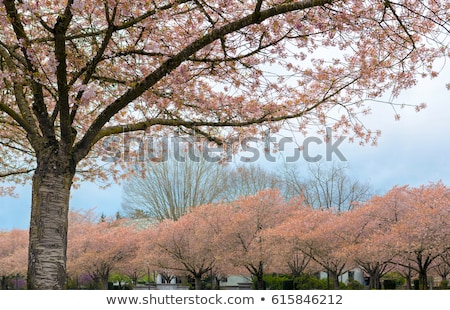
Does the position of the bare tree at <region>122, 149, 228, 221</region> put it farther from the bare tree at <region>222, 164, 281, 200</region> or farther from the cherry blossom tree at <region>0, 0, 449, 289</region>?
the cherry blossom tree at <region>0, 0, 449, 289</region>

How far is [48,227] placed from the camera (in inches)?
264

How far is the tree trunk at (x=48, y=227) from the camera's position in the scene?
21.6ft

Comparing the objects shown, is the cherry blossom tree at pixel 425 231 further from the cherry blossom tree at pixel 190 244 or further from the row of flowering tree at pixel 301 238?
the cherry blossom tree at pixel 190 244

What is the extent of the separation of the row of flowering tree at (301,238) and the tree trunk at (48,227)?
1341 cm

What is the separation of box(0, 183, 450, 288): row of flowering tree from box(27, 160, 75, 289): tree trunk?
13.4m

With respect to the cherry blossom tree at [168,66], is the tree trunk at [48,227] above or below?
below

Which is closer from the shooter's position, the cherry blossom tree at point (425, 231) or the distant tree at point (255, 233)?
the cherry blossom tree at point (425, 231)

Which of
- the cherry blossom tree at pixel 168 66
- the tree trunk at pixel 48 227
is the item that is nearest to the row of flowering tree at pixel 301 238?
the cherry blossom tree at pixel 168 66

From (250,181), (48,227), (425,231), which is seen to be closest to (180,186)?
(250,181)

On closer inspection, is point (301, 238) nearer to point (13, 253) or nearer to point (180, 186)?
point (180, 186)

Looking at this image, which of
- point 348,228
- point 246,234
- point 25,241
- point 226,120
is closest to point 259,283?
point 246,234

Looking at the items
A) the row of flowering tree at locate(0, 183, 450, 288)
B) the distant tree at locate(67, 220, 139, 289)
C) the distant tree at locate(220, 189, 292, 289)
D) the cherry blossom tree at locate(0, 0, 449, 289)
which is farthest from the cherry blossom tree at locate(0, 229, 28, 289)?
the cherry blossom tree at locate(0, 0, 449, 289)

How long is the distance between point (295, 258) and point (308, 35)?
60.9 feet

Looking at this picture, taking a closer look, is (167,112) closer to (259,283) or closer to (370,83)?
(370,83)
